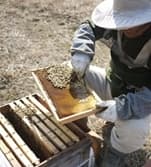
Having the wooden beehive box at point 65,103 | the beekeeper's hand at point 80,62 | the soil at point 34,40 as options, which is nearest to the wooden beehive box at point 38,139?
the wooden beehive box at point 65,103

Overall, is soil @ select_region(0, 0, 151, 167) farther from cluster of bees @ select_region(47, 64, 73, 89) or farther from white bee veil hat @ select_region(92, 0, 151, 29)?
white bee veil hat @ select_region(92, 0, 151, 29)

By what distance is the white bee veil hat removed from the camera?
2770mm

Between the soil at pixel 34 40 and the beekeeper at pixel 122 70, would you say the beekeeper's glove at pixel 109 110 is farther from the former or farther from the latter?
the soil at pixel 34 40

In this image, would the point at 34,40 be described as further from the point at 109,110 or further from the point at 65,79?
the point at 109,110

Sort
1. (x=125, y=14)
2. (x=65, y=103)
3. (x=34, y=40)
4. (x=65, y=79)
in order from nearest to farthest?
(x=125, y=14) → (x=65, y=103) → (x=65, y=79) → (x=34, y=40)

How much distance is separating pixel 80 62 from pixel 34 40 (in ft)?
5.97

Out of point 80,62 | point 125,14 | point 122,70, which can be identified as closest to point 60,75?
point 80,62

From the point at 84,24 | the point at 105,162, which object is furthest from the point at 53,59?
the point at 105,162

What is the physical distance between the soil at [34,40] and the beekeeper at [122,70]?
18.0 inches

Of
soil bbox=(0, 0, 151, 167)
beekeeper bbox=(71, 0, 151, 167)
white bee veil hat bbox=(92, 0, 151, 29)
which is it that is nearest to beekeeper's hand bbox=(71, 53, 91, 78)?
beekeeper bbox=(71, 0, 151, 167)

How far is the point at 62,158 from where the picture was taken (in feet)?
9.48

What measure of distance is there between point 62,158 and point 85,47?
0.89m

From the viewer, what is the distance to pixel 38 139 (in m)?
3.02

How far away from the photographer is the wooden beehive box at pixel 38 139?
2.86 metres
